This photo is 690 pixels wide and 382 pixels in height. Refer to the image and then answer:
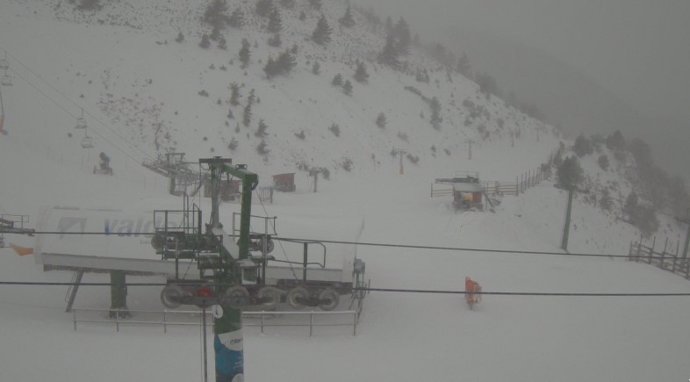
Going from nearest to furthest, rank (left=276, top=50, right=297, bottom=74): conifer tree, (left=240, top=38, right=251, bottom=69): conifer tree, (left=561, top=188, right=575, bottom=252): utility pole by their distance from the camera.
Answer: (left=561, top=188, right=575, bottom=252): utility pole → (left=240, top=38, right=251, bottom=69): conifer tree → (left=276, top=50, right=297, bottom=74): conifer tree

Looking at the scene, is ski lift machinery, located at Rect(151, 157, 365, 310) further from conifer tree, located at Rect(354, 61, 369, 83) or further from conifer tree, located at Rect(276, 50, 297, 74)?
conifer tree, located at Rect(354, 61, 369, 83)

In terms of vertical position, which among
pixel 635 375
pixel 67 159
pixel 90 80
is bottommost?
pixel 635 375

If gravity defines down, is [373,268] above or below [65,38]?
below

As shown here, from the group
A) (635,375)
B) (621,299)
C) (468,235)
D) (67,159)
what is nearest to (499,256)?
(468,235)

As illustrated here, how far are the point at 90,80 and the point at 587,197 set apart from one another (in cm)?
4459

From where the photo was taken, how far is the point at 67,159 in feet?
106

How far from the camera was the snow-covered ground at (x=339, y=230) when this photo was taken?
42.4 feet

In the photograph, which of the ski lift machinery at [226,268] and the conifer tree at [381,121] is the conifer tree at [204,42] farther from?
the ski lift machinery at [226,268]

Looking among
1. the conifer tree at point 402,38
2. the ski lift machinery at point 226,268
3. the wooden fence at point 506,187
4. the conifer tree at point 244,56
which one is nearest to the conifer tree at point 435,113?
the conifer tree at point 402,38

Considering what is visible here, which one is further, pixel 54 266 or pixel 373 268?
pixel 373 268

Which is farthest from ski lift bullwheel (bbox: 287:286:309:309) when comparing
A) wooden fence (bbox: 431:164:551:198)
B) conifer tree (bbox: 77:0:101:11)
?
conifer tree (bbox: 77:0:101:11)

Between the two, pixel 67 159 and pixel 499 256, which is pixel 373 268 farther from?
pixel 67 159

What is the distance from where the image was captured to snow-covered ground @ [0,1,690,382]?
12922mm

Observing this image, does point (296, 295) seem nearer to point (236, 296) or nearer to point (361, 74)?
point (236, 296)
